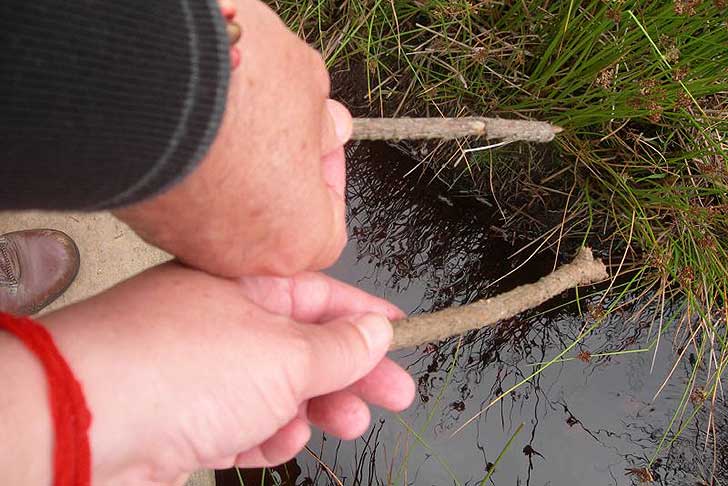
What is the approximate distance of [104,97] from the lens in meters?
0.58

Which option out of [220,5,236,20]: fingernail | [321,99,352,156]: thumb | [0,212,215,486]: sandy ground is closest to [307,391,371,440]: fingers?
[321,99,352,156]: thumb

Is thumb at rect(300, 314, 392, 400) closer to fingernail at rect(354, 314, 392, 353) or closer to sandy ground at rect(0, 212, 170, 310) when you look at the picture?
fingernail at rect(354, 314, 392, 353)

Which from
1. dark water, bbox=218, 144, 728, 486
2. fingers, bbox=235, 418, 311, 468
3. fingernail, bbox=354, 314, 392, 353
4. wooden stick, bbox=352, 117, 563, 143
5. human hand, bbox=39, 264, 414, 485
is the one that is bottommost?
dark water, bbox=218, 144, 728, 486

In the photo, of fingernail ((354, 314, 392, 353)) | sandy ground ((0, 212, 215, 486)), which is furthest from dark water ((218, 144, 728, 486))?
fingernail ((354, 314, 392, 353))

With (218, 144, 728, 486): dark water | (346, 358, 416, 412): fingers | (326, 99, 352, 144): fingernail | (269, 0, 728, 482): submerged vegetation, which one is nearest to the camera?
(326, 99, 352, 144): fingernail

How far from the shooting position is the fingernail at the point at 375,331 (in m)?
0.96

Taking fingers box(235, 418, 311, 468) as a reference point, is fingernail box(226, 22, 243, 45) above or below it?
above

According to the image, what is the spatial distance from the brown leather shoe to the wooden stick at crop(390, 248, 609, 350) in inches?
45.1

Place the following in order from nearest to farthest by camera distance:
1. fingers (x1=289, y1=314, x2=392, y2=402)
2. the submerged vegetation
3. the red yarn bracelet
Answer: the red yarn bracelet, fingers (x1=289, y1=314, x2=392, y2=402), the submerged vegetation

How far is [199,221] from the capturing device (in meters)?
0.77

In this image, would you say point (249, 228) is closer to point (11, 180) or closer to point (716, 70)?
point (11, 180)

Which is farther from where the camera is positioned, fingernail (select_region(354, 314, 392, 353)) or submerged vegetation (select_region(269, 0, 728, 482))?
submerged vegetation (select_region(269, 0, 728, 482))

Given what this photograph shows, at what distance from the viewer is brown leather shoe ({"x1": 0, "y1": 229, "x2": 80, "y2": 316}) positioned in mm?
1676

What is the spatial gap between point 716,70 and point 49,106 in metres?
1.33
